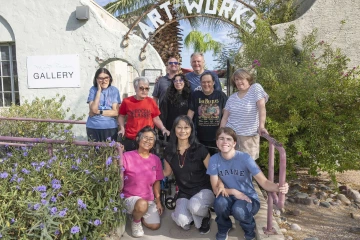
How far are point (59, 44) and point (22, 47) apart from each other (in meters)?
0.89

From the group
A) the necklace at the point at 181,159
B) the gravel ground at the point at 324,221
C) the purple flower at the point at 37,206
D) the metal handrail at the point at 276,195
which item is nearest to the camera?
the purple flower at the point at 37,206

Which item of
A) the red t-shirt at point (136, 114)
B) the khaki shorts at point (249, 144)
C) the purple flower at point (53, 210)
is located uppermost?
the red t-shirt at point (136, 114)

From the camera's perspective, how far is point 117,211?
2848 mm

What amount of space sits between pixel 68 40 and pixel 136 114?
4.17m

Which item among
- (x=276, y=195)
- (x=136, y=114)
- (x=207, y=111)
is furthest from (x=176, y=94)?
(x=276, y=195)

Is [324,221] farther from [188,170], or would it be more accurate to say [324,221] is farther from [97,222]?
[97,222]

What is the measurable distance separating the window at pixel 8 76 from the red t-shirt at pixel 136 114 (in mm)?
5182

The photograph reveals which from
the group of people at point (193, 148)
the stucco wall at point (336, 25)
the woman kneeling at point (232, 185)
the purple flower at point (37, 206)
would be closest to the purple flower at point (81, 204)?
the purple flower at point (37, 206)

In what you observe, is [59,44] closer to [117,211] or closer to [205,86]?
[205,86]

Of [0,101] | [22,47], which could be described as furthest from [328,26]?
[0,101]

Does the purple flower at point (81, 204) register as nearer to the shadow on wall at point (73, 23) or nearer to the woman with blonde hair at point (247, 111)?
the woman with blonde hair at point (247, 111)

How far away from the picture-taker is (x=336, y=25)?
6715mm

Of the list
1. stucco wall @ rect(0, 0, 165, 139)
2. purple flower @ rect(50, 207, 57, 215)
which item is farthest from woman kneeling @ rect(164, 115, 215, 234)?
stucco wall @ rect(0, 0, 165, 139)

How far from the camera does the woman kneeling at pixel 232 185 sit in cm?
287
